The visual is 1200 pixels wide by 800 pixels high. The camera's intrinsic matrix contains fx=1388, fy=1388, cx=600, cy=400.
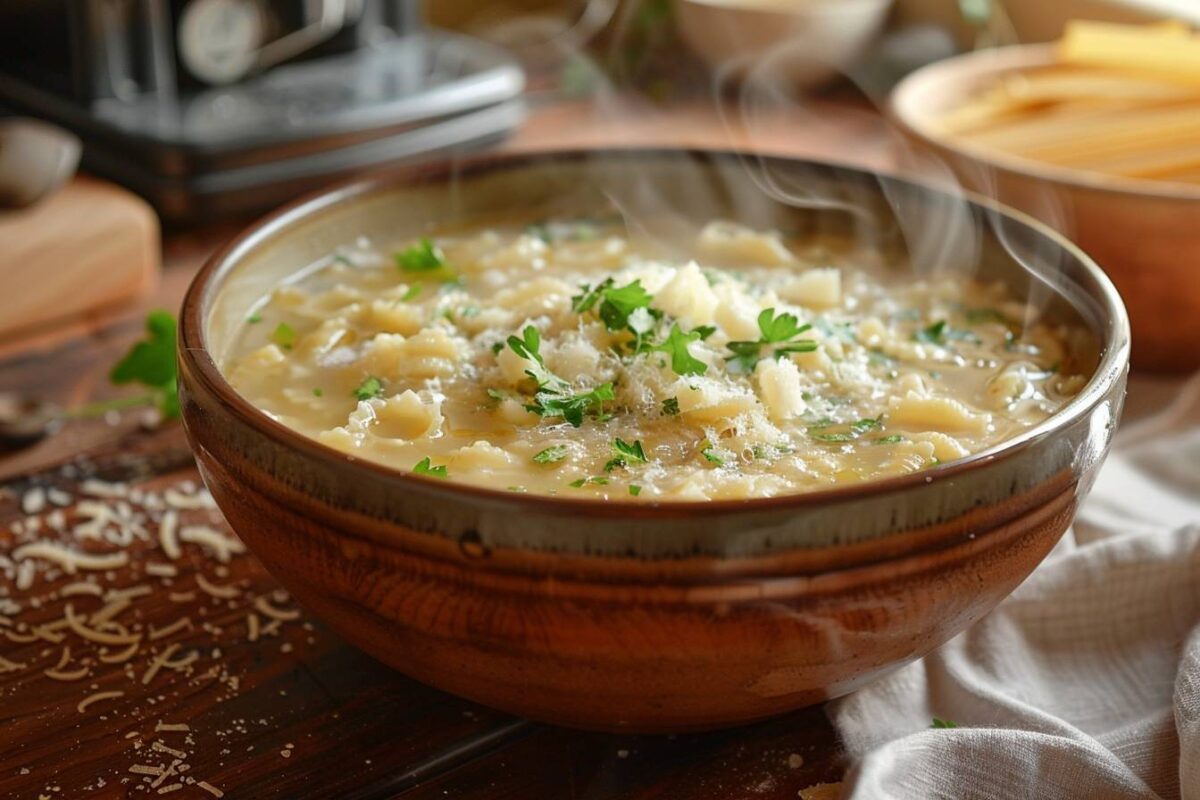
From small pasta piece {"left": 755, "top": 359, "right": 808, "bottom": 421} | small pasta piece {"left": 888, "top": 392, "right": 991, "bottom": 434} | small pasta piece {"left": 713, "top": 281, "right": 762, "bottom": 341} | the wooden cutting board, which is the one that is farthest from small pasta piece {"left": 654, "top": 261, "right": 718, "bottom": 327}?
the wooden cutting board

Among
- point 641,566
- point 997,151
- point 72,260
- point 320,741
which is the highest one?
point 641,566

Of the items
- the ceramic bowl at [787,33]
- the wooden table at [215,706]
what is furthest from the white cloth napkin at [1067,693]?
the ceramic bowl at [787,33]

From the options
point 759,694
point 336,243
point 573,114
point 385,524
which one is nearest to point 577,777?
point 759,694

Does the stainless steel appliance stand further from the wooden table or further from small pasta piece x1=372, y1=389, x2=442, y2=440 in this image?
small pasta piece x1=372, y1=389, x2=442, y2=440

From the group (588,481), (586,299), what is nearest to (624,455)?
(588,481)

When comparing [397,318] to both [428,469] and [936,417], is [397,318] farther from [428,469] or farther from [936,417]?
[936,417]
